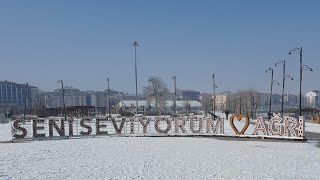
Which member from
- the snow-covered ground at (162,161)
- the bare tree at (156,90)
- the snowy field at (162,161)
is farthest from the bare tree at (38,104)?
the snow-covered ground at (162,161)

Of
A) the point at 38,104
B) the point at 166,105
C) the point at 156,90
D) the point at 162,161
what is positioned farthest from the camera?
the point at 166,105

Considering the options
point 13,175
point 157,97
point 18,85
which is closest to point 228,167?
point 13,175

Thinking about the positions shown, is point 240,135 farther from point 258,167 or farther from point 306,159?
point 258,167

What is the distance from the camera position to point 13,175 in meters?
13.6

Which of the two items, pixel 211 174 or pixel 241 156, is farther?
pixel 241 156

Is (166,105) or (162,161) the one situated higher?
(162,161)

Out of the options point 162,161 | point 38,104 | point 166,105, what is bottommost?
point 166,105

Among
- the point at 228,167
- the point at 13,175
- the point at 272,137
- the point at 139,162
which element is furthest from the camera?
the point at 272,137

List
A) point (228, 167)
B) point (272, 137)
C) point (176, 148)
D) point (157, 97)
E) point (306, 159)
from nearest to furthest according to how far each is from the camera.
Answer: point (228, 167)
point (306, 159)
point (176, 148)
point (272, 137)
point (157, 97)

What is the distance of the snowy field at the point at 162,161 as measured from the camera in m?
14.0

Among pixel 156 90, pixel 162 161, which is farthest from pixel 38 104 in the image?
pixel 162 161

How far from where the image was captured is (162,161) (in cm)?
1691

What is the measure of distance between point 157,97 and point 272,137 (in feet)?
216

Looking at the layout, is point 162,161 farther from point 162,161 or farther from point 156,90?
point 156,90
